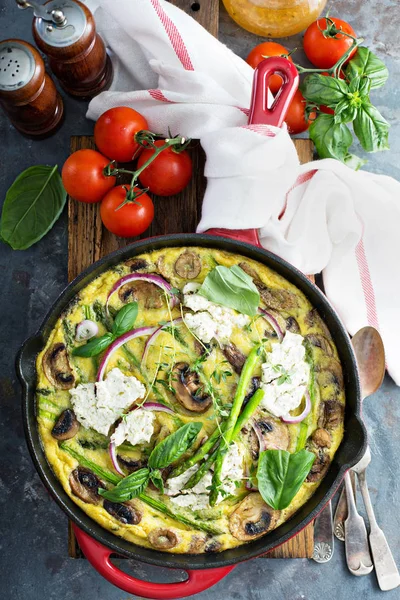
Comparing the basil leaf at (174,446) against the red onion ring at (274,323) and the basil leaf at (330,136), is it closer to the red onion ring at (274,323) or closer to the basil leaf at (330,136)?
the red onion ring at (274,323)

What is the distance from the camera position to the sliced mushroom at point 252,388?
279cm

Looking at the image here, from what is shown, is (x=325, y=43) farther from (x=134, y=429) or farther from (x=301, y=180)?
(x=134, y=429)

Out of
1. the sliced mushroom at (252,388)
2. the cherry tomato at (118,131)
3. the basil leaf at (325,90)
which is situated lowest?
the sliced mushroom at (252,388)

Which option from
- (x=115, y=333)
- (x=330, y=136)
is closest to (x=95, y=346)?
(x=115, y=333)

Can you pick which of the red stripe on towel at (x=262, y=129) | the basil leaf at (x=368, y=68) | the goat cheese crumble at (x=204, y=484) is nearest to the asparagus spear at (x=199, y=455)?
the goat cheese crumble at (x=204, y=484)

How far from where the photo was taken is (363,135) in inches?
125

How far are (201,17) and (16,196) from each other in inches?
48.6

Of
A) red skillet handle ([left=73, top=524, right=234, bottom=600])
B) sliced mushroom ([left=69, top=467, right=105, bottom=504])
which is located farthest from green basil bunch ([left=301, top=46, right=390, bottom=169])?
red skillet handle ([left=73, top=524, right=234, bottom=600])

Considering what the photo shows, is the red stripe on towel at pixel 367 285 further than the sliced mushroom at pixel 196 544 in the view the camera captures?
Yes

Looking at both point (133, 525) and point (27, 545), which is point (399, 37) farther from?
point (27, 545)

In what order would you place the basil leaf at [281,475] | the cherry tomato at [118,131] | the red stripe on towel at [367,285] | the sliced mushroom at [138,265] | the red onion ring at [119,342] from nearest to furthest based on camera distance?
the basil leaf at [281,475] < the red onion ring at [119,342] < the sliced mushroom at [138,265] < the cherry tomato at [118,131] < the red stripe on towel at [367,285]

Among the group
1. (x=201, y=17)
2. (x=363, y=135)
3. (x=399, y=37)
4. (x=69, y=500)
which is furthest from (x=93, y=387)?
(x=399, y=37)

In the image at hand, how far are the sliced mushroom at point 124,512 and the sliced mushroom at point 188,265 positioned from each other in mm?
955

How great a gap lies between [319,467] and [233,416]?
1.37 feet
